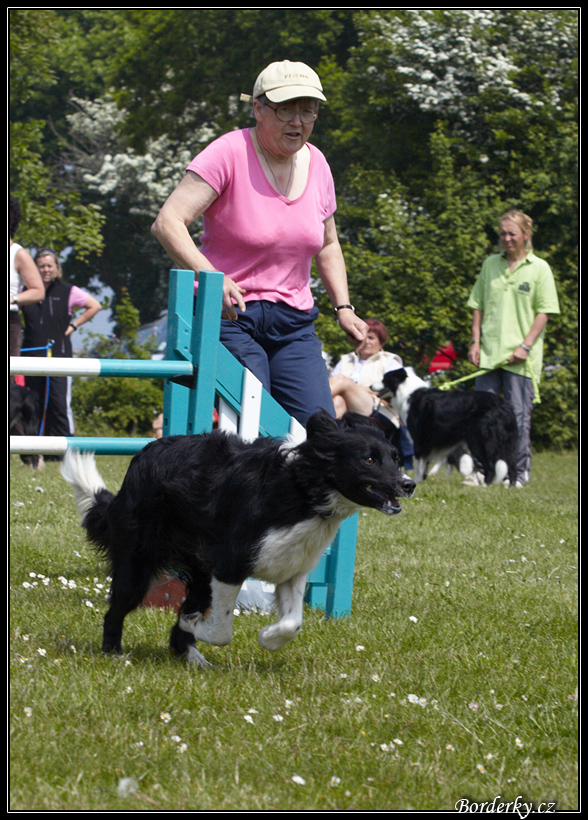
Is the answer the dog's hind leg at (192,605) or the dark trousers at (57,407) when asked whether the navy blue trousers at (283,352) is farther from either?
the dark trousers at (57,407)

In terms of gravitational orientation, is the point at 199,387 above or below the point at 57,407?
above

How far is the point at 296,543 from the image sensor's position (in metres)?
3.33

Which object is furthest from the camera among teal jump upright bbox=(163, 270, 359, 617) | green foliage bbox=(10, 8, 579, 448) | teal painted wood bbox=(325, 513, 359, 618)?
green foliage bbox=(10, 8, 579, 448)

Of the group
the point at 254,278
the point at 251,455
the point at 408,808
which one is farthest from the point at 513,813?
the point at 254,278

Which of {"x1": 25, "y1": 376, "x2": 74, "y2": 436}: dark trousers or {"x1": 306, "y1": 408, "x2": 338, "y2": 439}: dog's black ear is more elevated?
{"x1": 306, "y1": 408, "x2": 338, "y2": 439}: dog's black ear

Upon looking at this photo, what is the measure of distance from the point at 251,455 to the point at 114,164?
81.3 feet

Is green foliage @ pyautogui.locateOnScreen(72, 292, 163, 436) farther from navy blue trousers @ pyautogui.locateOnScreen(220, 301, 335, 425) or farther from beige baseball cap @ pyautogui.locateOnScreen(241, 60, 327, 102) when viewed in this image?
beige baseball cap @ pyautogui.locateOnScreen(241, 60, 327, 102)

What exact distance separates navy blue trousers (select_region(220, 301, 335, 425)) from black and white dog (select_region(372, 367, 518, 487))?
6.03 m

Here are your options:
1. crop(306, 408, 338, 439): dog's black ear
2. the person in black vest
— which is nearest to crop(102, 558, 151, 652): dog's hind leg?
crop(306, 408, 338, 439): dog's black ear

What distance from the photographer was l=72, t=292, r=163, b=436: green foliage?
16.5 meters

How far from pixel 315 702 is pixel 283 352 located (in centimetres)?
170

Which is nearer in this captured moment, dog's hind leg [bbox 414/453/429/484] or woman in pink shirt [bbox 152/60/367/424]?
woman in pink shirt [bbox 152/60/367/424]

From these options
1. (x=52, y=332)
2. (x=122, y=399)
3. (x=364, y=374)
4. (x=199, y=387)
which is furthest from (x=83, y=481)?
(x=122, y=399)

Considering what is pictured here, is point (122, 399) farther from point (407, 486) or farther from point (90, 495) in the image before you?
point (407, 486)
